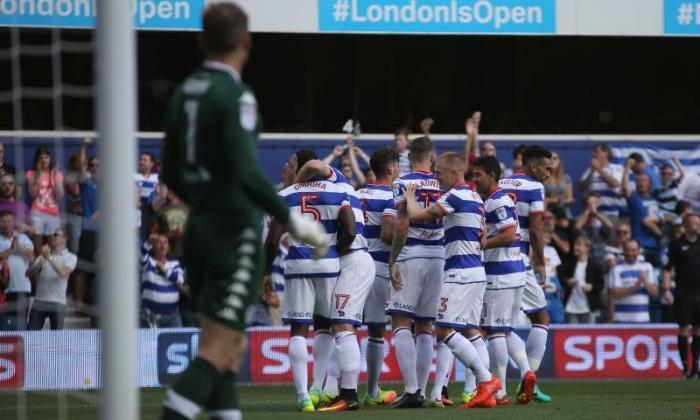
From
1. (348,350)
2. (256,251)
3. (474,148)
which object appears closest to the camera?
(256,251)

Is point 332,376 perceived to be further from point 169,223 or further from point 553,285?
point 553,285

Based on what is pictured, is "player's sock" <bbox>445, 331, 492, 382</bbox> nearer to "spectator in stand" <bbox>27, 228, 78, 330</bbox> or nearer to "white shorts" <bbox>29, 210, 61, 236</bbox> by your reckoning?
"spectator in stand" <bbox>27, 228, 78, 330</bbox>

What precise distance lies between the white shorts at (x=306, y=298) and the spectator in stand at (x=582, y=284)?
292 inches

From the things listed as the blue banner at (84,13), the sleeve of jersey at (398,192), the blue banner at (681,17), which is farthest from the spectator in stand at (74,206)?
the blue banner at (681,17)

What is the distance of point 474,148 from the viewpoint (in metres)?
17.6

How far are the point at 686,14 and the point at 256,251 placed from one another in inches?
591

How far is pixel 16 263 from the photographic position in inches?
629

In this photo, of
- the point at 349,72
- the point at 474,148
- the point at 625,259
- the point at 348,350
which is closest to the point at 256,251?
the point at 348,350

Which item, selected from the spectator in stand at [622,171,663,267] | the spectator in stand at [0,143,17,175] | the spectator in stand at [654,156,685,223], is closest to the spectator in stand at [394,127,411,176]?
the spectator in stand at [622,171,663,267]

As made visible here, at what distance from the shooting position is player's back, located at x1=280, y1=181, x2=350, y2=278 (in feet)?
38.8

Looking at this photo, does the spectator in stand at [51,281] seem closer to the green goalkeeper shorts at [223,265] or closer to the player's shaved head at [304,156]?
the player's shaved head at [304,156]

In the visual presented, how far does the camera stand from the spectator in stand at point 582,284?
18688 mm

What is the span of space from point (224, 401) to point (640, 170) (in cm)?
1443

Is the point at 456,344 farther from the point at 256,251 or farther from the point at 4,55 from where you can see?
the point at 4,55
